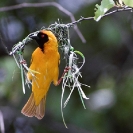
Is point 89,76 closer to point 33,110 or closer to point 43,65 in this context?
point 33,110

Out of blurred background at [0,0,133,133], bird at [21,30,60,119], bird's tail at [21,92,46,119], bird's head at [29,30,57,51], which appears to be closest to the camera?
bird's head at [29,30,57,51]

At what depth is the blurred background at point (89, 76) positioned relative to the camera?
5.40 metres

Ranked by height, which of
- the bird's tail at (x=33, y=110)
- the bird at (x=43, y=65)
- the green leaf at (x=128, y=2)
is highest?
the green leaf at (x=128, y=2)

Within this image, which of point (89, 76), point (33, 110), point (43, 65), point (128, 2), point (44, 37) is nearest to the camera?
point (128, 2)

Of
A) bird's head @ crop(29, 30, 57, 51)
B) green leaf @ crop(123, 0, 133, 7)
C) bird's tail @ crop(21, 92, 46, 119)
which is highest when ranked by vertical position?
green leaf @ crop(123, 0, 133, 7)

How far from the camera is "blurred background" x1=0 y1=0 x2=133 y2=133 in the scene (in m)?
5.40

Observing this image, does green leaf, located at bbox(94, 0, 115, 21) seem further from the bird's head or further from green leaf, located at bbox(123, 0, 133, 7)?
the bird's head

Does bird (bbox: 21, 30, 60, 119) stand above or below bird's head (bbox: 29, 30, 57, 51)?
below

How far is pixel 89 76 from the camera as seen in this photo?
6023 millimetres

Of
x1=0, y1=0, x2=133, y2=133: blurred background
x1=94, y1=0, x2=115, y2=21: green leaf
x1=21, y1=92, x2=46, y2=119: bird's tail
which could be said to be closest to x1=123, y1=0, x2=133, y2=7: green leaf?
x1=94, y1=0, x2=115, y2=21: green leaf

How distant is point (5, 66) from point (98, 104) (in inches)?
45.5

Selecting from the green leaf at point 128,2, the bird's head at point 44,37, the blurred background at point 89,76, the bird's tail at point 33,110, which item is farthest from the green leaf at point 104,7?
the blurred background at point 89,76

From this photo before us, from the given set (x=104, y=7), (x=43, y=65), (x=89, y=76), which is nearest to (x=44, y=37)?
(x=43, y=65)

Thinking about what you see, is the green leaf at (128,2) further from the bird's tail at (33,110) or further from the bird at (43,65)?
the bird's tail at (33,110)
